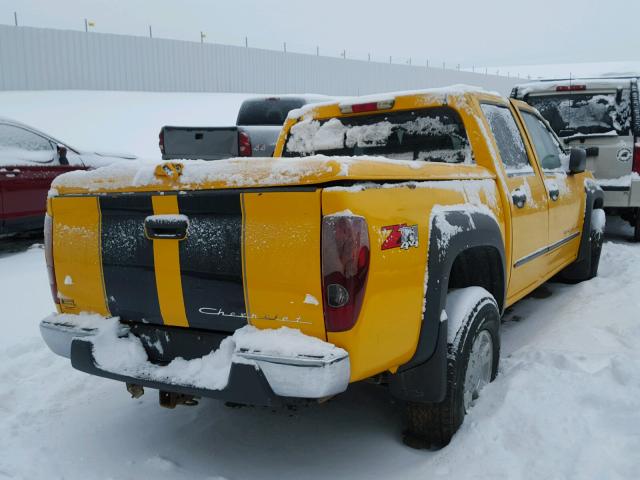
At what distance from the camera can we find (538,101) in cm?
753

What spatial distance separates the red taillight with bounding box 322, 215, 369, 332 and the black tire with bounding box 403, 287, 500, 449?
0.74 meters

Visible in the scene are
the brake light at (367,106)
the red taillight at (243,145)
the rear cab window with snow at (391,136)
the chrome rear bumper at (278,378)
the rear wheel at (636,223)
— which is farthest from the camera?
the red taillight at (243,145)

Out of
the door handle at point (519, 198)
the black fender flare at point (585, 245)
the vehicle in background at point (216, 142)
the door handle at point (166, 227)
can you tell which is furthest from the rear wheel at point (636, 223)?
the door handle at point (166, 227)

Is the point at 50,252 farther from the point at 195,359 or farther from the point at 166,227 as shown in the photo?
the point at 195,359

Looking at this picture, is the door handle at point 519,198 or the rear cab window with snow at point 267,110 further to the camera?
the rear cab window with snow at point 267,110

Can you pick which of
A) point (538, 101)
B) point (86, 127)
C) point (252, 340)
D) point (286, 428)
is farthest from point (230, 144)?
point (86, 127)

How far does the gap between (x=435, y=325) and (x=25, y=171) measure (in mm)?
6135

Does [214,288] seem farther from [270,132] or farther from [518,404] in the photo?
[270,132]

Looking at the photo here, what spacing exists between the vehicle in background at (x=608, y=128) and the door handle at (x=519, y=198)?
3574 mm

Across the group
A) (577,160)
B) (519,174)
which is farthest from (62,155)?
(577,160)

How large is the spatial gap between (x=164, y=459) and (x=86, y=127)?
17678 millimetres

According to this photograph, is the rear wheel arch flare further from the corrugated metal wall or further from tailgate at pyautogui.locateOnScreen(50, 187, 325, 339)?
the corrugated metal wall

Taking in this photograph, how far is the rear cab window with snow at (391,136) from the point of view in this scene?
3527 mm

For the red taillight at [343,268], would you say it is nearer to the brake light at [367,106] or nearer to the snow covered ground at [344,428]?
the snow covered ground at [344,428]
